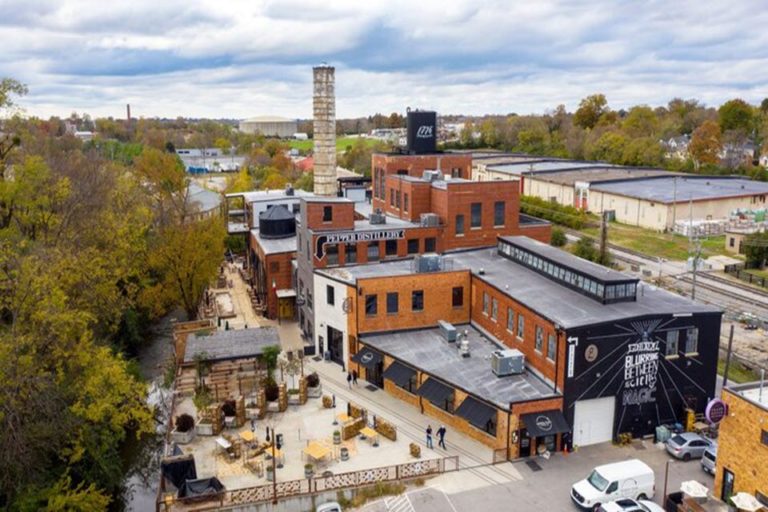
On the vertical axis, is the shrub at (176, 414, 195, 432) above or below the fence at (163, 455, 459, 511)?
above

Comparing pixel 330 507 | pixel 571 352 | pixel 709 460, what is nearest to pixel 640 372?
Answer: pixel 571 352

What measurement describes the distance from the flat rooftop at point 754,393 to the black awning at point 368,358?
17238 mm

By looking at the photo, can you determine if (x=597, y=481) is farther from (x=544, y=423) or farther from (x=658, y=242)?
(x=658, y=242)

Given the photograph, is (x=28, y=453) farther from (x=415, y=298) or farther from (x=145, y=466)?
(x=415, y=298)

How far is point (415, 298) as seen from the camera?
1506 inches

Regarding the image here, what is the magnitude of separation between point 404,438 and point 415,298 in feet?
31.3

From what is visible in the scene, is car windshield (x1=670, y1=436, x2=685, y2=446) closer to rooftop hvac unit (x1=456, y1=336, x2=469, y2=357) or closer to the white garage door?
the white garage door

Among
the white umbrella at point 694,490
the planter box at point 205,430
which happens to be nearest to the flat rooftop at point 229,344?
the planter box at point 205,430

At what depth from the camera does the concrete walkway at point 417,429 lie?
27422mm

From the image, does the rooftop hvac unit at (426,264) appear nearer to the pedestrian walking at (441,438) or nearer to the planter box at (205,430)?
the pedestrian walking at (441,438)

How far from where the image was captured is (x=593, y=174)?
322 ft

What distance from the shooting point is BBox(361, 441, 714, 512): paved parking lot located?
83.7ft

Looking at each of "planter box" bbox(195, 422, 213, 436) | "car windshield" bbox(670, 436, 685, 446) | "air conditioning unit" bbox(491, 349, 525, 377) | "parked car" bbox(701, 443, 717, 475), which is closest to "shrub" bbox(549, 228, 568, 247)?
"air conditioning unit" bbox(491, 349, 525, 377)

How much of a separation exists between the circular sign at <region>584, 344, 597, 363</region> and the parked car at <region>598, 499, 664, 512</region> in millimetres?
6450
